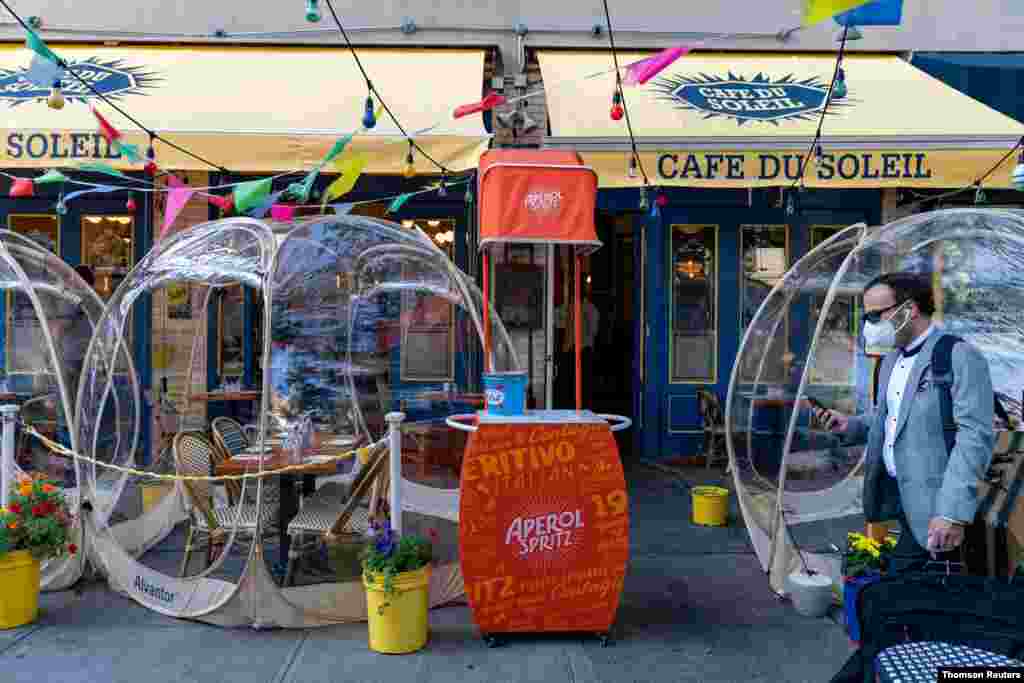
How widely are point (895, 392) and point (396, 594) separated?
9.18ft

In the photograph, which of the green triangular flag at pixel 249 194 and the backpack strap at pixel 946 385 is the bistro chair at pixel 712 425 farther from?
the green triangular flag at pixel 249 194

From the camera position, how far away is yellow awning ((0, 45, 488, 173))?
24.9 feet

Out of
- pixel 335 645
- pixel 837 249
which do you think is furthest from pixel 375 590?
pixel 837 249

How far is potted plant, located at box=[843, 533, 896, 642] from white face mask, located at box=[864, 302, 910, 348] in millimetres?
1110

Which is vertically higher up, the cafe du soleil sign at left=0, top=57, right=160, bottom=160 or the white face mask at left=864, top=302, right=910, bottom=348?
the cafe du soleil sign at left=0, top=57, right=160, bottom=160

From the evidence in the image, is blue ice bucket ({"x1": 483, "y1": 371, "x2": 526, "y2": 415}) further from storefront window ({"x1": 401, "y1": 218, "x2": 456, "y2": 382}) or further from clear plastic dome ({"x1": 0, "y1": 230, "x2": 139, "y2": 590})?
clear plastic dome ({"x1": 0, "y1": 230, "x2": 139, "y2": 590})

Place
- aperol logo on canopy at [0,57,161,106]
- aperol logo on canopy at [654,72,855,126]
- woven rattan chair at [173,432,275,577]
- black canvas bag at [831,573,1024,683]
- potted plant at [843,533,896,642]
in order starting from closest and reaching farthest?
black canvas bag at [831,573,1024,683]
potted plant at [843,533,896,642]
woven rattan chair at [173,432,275,577]
aperol logo on canopy at [0,57,161,106]
aperol logo on canopy at [654,72,855,126]

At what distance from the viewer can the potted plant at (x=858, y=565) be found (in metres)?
4.63

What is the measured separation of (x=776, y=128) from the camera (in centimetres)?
810

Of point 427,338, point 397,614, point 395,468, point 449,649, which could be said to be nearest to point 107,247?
point 427,338

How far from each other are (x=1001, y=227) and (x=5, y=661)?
6.44 meters

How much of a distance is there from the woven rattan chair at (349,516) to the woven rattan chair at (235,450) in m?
0.23

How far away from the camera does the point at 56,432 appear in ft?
21.4

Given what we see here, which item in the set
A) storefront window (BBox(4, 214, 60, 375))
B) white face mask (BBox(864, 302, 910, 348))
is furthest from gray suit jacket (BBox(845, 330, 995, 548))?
storefront window (BBox(4, 214, 60, 375))
